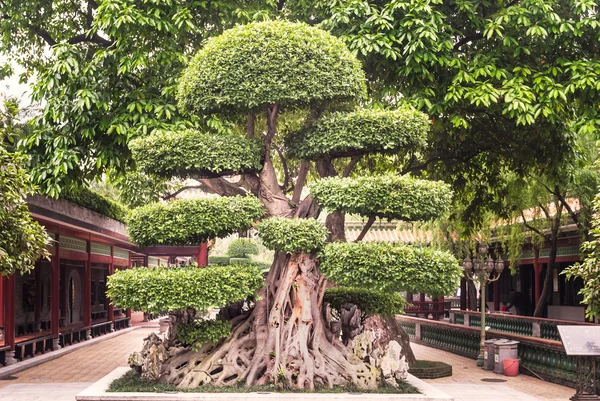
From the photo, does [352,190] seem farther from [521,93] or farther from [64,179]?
[64,179]

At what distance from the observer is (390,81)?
1345 centimetres

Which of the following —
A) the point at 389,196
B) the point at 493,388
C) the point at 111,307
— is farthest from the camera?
the point at 111,307

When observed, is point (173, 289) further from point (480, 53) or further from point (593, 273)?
point (480, 53)

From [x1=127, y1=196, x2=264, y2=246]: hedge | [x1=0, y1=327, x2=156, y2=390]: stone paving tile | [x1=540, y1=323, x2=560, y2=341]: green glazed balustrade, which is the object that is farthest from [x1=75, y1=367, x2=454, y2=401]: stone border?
[x1=540, y1=323, x2=560, y2=341]: green glazed balustrade

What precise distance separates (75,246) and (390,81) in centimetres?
1206

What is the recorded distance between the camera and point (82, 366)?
17.2m

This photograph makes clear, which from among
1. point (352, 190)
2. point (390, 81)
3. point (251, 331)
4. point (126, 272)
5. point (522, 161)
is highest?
point (390, 81)

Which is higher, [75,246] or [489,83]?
[489,83]

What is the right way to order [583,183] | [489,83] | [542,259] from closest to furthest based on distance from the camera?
[489,83] < [583,183] < [542,259]

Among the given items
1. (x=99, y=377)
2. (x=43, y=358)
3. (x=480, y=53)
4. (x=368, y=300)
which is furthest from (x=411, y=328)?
(x=480, y=53)

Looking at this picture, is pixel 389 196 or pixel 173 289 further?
pixel 389 196

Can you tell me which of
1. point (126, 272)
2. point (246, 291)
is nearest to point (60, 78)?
point (126, 272)

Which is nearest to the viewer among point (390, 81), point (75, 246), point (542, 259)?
point (390, 81)

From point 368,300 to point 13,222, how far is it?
19.5 ft
